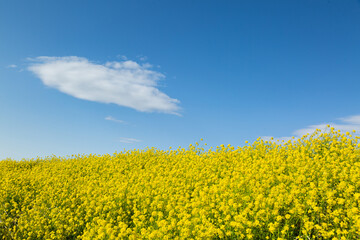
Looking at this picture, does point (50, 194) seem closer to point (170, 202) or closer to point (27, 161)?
point (170, 202)

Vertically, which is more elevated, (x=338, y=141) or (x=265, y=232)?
(x=338, y=141)

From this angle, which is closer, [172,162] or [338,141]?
[338,141]

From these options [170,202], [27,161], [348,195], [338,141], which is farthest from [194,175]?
[27,161]

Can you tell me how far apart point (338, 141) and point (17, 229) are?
9857mm

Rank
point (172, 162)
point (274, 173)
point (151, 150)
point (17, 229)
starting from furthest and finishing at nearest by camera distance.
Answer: point (151, 150), point (172, 162), point (17, 229), point (274, 173)

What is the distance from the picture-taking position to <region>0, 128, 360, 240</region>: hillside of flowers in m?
4.97

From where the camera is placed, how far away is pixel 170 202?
6.52m

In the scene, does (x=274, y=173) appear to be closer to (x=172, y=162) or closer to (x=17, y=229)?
(x=172, y=162)

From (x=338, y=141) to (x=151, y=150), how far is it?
25.1 feet

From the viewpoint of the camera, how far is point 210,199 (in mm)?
6203

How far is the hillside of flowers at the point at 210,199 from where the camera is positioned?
4.97 meters

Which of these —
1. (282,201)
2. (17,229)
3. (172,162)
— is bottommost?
(17,229)

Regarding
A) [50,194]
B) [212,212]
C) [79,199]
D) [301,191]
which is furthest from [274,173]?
[50,194]

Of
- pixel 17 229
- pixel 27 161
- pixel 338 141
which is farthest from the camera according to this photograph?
pixel 27 161
